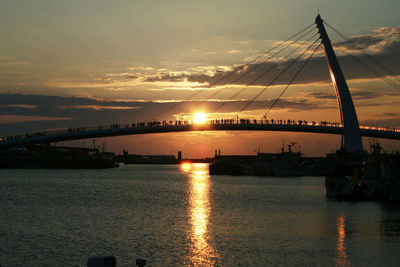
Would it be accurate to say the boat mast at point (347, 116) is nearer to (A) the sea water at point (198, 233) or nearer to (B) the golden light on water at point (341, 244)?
(A) the sea water at point (198, 233)

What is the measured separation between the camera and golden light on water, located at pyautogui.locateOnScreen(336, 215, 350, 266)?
18.6 m

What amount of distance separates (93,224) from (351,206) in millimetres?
20675

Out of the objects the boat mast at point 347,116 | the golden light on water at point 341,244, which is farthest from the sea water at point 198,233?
the boat mast at point 347,116

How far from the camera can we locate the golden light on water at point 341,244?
18584mm

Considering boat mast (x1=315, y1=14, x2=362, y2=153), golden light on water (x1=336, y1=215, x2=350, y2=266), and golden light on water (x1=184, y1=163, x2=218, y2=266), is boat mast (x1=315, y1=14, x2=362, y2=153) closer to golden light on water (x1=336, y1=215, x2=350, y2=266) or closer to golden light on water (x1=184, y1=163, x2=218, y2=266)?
golden light on water (x1=184, y1=163, x2=218, y2=266)

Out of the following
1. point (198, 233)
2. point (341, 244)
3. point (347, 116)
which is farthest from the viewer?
point (347, 116)

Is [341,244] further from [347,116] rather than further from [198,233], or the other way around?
[347,116]

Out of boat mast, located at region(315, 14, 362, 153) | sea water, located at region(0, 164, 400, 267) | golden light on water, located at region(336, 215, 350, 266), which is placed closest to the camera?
golden light on water, located at region(336, 215, 350, 266)

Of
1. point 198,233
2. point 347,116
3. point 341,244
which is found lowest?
point 341,244

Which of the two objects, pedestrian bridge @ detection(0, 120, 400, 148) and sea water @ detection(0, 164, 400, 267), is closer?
sea water @ detection(0, 164, 400, 267)

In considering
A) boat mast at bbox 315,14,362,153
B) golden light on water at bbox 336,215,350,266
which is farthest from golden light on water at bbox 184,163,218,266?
boat mast at bbox 315,14,362,153

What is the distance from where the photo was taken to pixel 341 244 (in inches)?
862

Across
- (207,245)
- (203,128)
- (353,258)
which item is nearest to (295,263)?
(353,258)

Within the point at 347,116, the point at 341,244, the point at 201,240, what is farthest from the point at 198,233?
the point at 347,116
